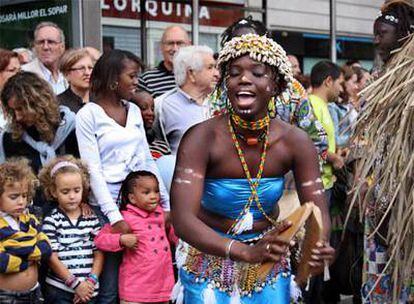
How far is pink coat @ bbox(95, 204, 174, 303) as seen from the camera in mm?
5285

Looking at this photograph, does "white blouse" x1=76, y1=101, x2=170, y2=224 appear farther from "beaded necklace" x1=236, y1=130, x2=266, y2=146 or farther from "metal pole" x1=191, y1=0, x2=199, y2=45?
"metal pole" x1=191, y1=0, x2=199, y2=45

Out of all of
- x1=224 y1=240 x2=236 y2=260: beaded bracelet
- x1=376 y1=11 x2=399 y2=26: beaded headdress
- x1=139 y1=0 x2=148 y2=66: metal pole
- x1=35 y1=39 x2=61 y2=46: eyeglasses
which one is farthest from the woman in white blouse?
x1=139 y1=0 x2=148 y2=66: metal pole

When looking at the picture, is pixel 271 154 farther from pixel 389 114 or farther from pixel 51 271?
pixel 51 271

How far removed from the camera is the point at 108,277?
5.32 metres

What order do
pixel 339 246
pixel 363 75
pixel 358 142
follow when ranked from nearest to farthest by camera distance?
pixel 358 142 < pixel 339 246 < pixel 363 75

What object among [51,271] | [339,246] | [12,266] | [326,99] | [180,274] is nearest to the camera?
[180,274]

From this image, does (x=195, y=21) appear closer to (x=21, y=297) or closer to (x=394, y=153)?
(x=21, y=297)

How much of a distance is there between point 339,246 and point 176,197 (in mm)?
3725

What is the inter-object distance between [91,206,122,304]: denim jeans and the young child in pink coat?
4 cm

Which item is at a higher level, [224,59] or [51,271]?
[224,59]

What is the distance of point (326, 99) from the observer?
7.64 m

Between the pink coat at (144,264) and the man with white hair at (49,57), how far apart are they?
1.65 m

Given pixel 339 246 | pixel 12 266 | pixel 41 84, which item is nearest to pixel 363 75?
pixel 339 246

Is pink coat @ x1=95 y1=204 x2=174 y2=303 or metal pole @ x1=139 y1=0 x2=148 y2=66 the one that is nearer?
pink coat @ x1=95 y1=204 x2=174 y2=303
